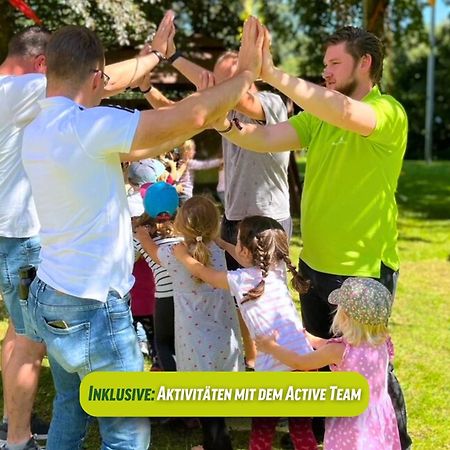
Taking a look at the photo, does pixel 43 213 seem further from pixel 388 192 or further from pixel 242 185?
pixel 242 185

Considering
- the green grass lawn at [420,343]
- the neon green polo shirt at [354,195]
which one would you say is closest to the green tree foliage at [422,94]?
the green grass lawn at [420,343]

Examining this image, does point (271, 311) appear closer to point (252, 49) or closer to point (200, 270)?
point (200, 270)

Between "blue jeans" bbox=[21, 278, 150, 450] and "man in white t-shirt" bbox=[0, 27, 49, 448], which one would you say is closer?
"blue jeans" bbox=[21, 278, 150, 450]

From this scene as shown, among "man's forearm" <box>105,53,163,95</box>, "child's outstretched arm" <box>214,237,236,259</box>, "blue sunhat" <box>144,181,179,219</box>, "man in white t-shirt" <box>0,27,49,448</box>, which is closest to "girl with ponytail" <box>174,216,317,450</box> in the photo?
"child's outstretched arm" <box>214,237,236,259</box>

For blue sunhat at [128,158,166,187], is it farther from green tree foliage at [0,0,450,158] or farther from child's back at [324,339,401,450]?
child's back at [324,339,401,450]

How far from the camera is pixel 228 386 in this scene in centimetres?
281

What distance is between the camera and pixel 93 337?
2.63 m

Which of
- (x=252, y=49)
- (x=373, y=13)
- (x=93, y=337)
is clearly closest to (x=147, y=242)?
(x=252, y=49)

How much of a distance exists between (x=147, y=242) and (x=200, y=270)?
487 millimetres

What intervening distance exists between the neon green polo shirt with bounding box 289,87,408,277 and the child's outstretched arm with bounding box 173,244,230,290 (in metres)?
0.45

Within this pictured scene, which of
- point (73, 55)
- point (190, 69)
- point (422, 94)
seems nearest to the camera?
point (73, 55)

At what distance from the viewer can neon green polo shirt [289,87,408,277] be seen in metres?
3.35

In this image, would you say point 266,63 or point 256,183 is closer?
point 266,63

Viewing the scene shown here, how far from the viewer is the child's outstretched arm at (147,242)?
3.95 metres
